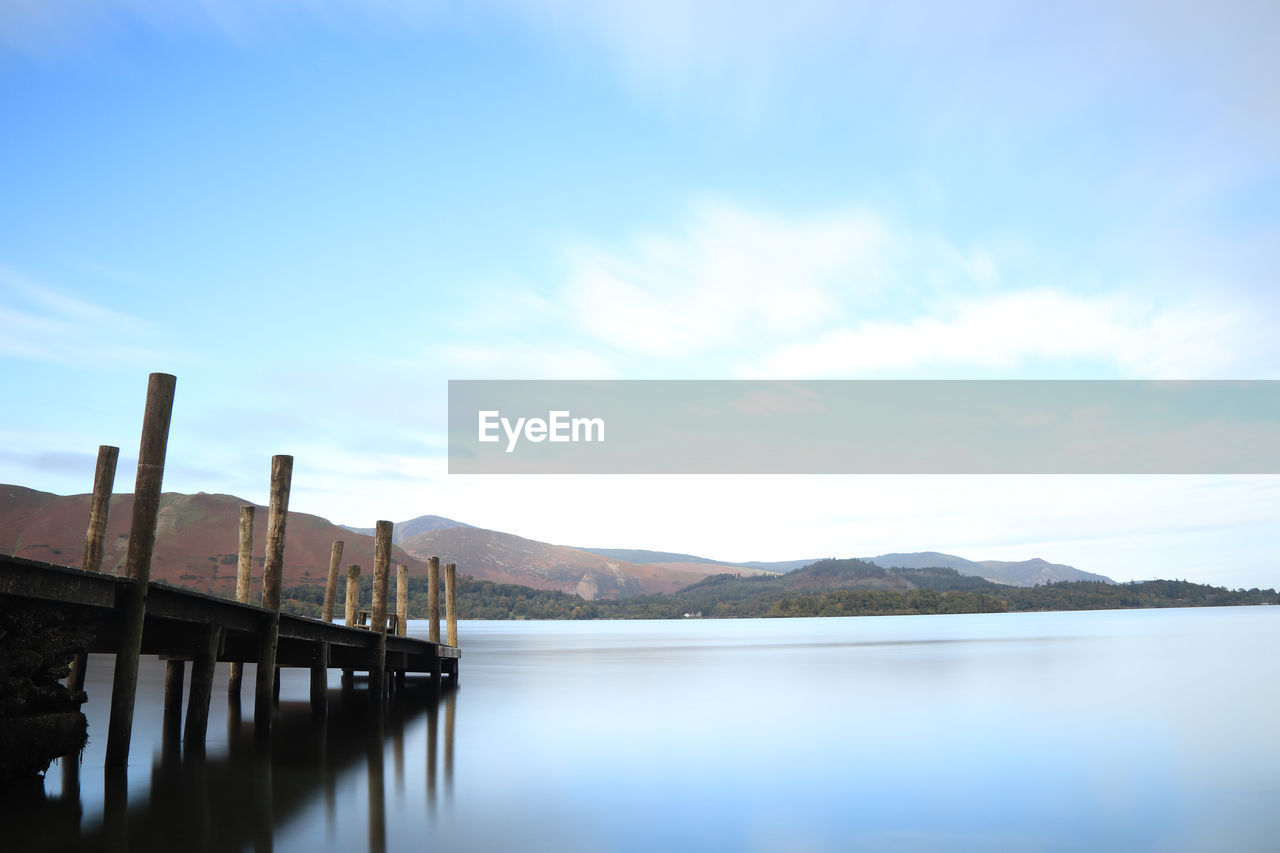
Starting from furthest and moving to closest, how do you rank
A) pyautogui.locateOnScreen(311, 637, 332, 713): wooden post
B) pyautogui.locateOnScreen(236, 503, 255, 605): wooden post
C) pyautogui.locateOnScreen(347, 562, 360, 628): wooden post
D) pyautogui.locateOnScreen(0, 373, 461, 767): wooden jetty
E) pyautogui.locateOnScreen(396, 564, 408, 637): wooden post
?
pyautogui.locateOnScreen(347, 562, 360, 628): wooden post → pyautogui.locateOnScreen(396, 564, 408, 637): wooden post → pyautogui.locateOnScreen(236, 503, 255, 605): wooden post → pyautogui.locateOnScreen(311, 637, 332, 713): wooden post → pyautogui.locateOnScreen(0, 373, 461, 767): wooden jetty

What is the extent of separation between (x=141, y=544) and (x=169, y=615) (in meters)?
1.31

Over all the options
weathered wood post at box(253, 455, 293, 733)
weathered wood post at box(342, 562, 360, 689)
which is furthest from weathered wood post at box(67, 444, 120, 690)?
weathered wood post at box(342, 562, 360, 689)

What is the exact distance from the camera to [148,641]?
15.8 meters

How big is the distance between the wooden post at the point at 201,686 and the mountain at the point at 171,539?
98.9 meters

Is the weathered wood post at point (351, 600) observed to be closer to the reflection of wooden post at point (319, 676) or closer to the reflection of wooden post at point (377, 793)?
the reflection of wooden post at point (319, 676)

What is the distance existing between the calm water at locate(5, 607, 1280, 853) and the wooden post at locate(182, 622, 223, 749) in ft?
1.16

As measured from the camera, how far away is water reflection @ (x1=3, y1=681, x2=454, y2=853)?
34.5 ft

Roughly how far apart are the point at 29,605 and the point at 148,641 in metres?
4.65

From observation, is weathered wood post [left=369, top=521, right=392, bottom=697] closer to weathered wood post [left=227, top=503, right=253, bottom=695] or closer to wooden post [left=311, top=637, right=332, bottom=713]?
wooden post [left=311, top=637, right=332, bottom=713]

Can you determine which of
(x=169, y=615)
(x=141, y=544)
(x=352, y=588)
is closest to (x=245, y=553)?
(x=352, y=588)

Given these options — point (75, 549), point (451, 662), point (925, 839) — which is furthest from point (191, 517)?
point (925, 839)

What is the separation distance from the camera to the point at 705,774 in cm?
1616

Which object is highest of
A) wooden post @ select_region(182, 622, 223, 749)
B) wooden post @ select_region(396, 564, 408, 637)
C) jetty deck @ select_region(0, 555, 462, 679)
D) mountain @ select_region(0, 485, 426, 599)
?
mountain @ select_region(0, 485, 426, 599)

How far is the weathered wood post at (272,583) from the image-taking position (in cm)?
1697
